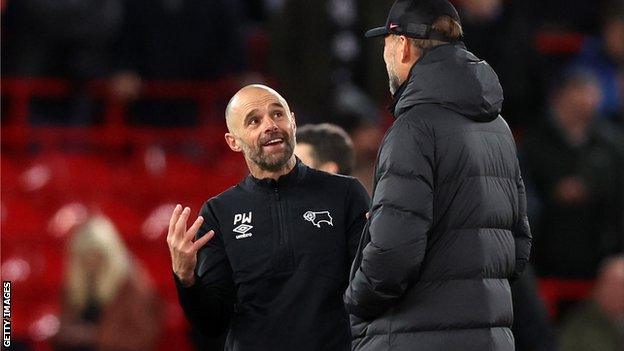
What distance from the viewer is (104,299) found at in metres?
8.72

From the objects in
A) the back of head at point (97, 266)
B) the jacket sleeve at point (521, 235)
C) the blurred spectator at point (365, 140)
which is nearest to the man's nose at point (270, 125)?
the jacket sleeve at point (521, 235)

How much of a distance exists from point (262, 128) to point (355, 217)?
0.41 meters

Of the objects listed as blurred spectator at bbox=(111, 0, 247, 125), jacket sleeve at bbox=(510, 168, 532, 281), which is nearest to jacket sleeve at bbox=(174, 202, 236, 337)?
jacket sleeve at bbox=(510, 168, 532, 281)

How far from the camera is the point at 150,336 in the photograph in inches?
336

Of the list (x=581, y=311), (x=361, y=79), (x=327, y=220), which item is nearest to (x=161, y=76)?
(x=361, y=79)

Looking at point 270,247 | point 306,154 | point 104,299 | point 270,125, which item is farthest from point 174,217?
point 104,299

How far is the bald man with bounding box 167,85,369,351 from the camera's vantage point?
4609mm

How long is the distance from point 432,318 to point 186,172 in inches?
247

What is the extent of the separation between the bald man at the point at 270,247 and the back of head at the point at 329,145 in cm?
77

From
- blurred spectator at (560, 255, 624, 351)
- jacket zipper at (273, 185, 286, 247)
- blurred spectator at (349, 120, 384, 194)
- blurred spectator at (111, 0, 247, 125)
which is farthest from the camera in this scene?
blurred spectator at (111, 0, 247, 125)

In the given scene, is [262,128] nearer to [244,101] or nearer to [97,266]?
[244,101]

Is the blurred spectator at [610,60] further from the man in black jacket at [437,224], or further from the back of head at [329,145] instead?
the man in black jacket at [437,224]

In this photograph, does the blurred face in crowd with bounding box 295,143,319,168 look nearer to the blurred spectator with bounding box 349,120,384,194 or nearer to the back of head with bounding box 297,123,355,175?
the back of head with bounding box 297,123,355,175

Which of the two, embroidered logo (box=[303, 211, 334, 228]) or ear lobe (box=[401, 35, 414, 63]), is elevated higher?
ear lobe (box=[401, 35, 414, 63])
